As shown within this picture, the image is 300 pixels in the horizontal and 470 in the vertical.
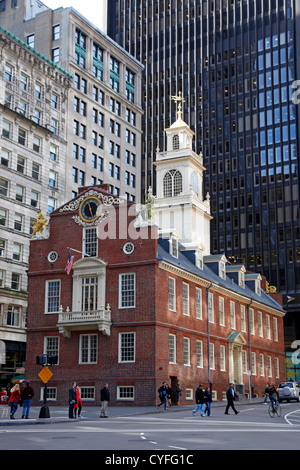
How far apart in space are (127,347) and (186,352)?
5.86 metres

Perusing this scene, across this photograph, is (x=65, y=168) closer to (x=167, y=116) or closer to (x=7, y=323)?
(x=7, y=323)

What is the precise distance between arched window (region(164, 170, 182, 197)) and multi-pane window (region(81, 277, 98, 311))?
16.9 metres

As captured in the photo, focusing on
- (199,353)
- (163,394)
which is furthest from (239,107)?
(163,394)

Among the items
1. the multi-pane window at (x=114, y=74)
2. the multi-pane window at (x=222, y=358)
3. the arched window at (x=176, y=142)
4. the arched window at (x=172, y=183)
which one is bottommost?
the multi-pane window at (x=222, y=358)

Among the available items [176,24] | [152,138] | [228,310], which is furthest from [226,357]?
[176,24]

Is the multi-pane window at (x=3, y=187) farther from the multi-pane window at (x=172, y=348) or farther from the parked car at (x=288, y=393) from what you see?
the parked car at (x=288, y=393)

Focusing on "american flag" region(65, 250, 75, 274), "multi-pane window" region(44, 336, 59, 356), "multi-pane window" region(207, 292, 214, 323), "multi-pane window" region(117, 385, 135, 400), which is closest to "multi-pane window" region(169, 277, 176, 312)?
"multi-pane window" region(207, 292, 214, 323)

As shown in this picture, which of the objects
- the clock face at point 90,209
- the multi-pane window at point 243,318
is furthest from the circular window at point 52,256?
the multi-pane window at point 243,318

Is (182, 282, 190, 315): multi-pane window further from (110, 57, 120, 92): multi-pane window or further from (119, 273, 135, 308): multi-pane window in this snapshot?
(110, 57, 120, 92): multi-pane window

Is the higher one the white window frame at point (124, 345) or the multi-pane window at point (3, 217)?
the multi-pane window at point (3, 217)

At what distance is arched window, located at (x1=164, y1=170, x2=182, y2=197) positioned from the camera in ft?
197

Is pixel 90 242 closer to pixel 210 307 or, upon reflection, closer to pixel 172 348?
pixel 172 348

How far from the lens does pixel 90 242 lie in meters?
46.7

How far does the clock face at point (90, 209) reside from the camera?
46.5 metres
